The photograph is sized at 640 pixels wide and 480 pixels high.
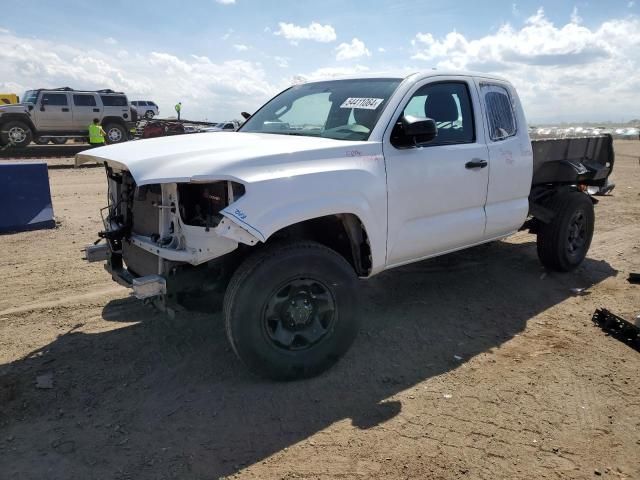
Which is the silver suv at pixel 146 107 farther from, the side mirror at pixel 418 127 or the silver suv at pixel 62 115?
the side mirror at pixel 418 127

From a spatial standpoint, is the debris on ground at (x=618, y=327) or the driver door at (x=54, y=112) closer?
the debris on ground at (x=618, y=327)

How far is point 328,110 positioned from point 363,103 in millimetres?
352

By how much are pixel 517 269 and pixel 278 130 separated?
3.39 m

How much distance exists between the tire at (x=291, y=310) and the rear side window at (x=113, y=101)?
20.7 metres

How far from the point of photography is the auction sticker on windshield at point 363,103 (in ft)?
13.0

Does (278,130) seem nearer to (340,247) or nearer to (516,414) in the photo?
(340,247)

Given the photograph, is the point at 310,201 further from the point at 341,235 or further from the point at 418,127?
the point at 418,127

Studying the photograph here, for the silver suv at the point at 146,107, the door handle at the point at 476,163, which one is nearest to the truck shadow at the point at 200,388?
the door handle at the point at 476,163

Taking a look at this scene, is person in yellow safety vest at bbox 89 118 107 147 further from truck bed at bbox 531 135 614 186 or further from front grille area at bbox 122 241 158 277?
truck bed at bbox 531 135 614 186

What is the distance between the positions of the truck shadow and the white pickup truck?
0.33 metres

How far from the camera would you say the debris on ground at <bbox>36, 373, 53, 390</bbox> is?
11.4 ft

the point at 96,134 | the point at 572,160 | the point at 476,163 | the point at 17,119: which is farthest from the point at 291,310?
the point at 17,119

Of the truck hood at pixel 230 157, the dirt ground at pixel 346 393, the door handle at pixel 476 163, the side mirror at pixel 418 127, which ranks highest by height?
the side mirror at pixel 418 127

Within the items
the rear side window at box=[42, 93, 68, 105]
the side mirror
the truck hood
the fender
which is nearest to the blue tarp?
the truck hood
